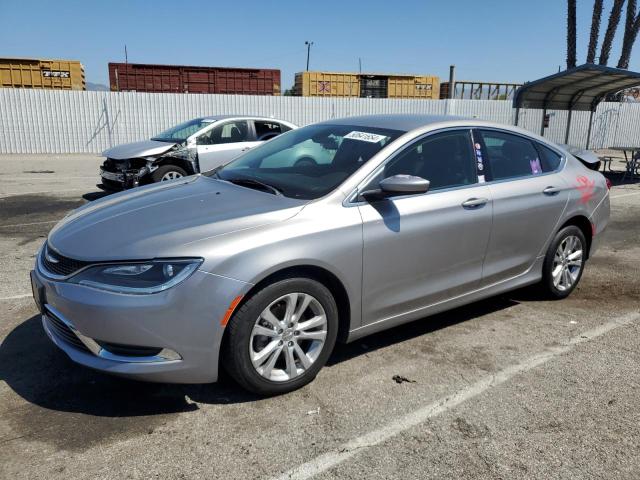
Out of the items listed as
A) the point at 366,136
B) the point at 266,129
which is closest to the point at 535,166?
the point at 366,136

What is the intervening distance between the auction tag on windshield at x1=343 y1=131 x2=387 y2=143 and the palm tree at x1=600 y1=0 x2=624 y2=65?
1043 inches

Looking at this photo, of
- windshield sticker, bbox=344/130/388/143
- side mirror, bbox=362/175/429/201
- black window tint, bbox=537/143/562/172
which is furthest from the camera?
black window tint, bbox=537/143/562/172

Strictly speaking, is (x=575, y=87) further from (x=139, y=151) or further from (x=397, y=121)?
(x=397, y=121)

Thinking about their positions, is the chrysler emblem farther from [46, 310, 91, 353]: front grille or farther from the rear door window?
the rear door window

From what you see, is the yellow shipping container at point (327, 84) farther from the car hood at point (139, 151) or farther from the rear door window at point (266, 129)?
the car hood at point (139, 151)

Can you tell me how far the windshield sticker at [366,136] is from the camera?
12.4ft

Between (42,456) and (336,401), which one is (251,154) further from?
(42,456)

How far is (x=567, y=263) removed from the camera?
191 inches

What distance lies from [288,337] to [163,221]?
0.98m

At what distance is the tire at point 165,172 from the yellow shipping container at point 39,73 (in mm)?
17585

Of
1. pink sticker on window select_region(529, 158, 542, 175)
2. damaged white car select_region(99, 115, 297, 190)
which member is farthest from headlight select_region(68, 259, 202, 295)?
damaged white car select_region(99, 115, 297, 190)

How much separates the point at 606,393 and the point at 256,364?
2110mm

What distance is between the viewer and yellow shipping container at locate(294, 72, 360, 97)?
→ 1139 inches

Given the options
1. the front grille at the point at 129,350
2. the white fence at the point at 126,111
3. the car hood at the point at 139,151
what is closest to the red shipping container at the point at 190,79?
the white fence at the point at 126,111
